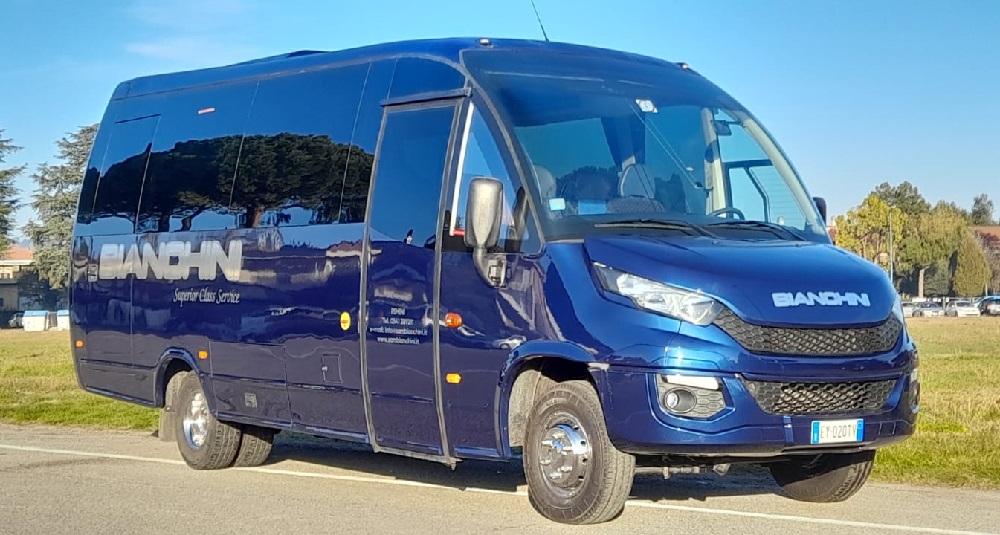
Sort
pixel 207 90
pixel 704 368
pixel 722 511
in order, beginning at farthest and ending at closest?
pixel 207 90
pixel 722 511
pixel 704 368

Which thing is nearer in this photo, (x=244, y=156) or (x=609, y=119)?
(x=609, y=119)

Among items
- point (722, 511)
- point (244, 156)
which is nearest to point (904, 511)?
point (722, 511)

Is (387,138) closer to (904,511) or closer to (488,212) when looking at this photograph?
(488,212)

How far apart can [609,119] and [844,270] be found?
184cm

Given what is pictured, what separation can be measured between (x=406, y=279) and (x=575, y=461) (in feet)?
6.20

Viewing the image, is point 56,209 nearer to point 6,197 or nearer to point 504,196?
point 6,197

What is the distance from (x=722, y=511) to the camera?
9.14 m

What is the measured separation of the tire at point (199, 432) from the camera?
1245 cm

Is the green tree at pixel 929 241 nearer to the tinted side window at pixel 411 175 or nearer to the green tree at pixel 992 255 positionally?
the green tree at pixel 992 255

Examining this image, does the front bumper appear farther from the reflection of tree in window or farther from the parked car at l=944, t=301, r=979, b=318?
the parked car at l=944, t=301, r=979, b=318

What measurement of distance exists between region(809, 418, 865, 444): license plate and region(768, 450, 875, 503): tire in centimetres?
96

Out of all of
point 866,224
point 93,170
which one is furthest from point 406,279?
point 866,224

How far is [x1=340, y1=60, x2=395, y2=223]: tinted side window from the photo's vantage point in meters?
10.4

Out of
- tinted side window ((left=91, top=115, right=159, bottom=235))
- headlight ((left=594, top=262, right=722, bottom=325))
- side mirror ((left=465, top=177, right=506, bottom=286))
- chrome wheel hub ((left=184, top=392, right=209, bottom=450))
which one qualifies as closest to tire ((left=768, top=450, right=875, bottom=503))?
headlight ((left=594, top=262, right=722, bottom=325))
